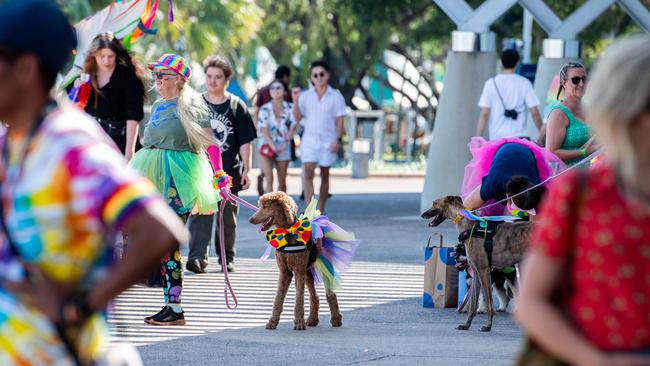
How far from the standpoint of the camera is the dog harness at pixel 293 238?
384 inches

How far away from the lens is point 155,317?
10047 mm

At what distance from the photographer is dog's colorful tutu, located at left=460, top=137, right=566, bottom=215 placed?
1048cm

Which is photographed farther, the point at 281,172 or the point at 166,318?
the point at 281,172

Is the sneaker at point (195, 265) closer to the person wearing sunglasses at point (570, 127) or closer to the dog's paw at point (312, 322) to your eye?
the dog's paw at point (312, 322)

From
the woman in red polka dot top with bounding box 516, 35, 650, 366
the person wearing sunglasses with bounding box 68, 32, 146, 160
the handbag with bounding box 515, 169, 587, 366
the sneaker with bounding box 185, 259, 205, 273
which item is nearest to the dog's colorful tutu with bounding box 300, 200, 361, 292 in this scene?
the person wearing sunglasses with bounding box 68, 32, 146, 160

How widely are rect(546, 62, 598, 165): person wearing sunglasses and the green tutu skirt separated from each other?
2.51 meters

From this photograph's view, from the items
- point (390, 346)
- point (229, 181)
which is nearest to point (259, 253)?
point (229, 181)

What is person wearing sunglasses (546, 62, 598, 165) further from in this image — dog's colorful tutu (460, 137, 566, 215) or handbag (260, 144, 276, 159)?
handbag (260, 144, 276, 159)

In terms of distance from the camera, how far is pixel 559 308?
341cm

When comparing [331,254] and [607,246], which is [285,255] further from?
[607,246]

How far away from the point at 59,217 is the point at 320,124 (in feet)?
48.2

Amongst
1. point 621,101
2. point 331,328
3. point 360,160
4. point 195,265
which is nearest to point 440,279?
point 331,328

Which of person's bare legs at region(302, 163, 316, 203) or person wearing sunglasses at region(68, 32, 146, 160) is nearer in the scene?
person wearing sunglasses at region(68, 32, 146, 160)

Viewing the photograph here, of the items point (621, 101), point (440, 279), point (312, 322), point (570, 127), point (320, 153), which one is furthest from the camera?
point (320, 153)
